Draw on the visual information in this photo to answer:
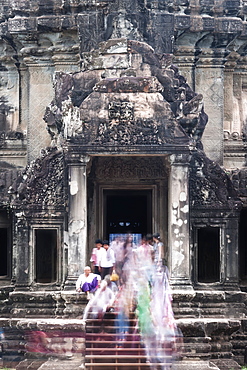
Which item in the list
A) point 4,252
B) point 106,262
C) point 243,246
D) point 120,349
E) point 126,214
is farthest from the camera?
point 126,214

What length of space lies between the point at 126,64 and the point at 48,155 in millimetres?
2216

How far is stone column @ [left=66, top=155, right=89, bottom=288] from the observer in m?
18.7

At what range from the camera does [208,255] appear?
19719 mm

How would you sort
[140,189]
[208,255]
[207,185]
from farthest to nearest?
1. [140,189]
2. [208,255]
3. [207,185]

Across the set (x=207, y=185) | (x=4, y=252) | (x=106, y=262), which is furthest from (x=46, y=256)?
(x=207, y=185)

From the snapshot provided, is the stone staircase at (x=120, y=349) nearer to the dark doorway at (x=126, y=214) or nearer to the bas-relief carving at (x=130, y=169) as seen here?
the bas-relief carving at (x=130, y=169)

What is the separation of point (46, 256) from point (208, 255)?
3.01 meters

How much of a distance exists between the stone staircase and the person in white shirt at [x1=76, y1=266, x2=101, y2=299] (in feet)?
2.01

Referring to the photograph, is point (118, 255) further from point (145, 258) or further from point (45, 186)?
point (45, 186)

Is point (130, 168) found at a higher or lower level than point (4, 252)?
higher

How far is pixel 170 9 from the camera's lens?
20531 millimetres

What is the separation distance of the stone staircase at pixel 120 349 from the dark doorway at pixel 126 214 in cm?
431

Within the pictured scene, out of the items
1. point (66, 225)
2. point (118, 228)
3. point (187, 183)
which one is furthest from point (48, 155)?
point (118, 228)

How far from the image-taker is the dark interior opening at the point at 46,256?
1962 cm
